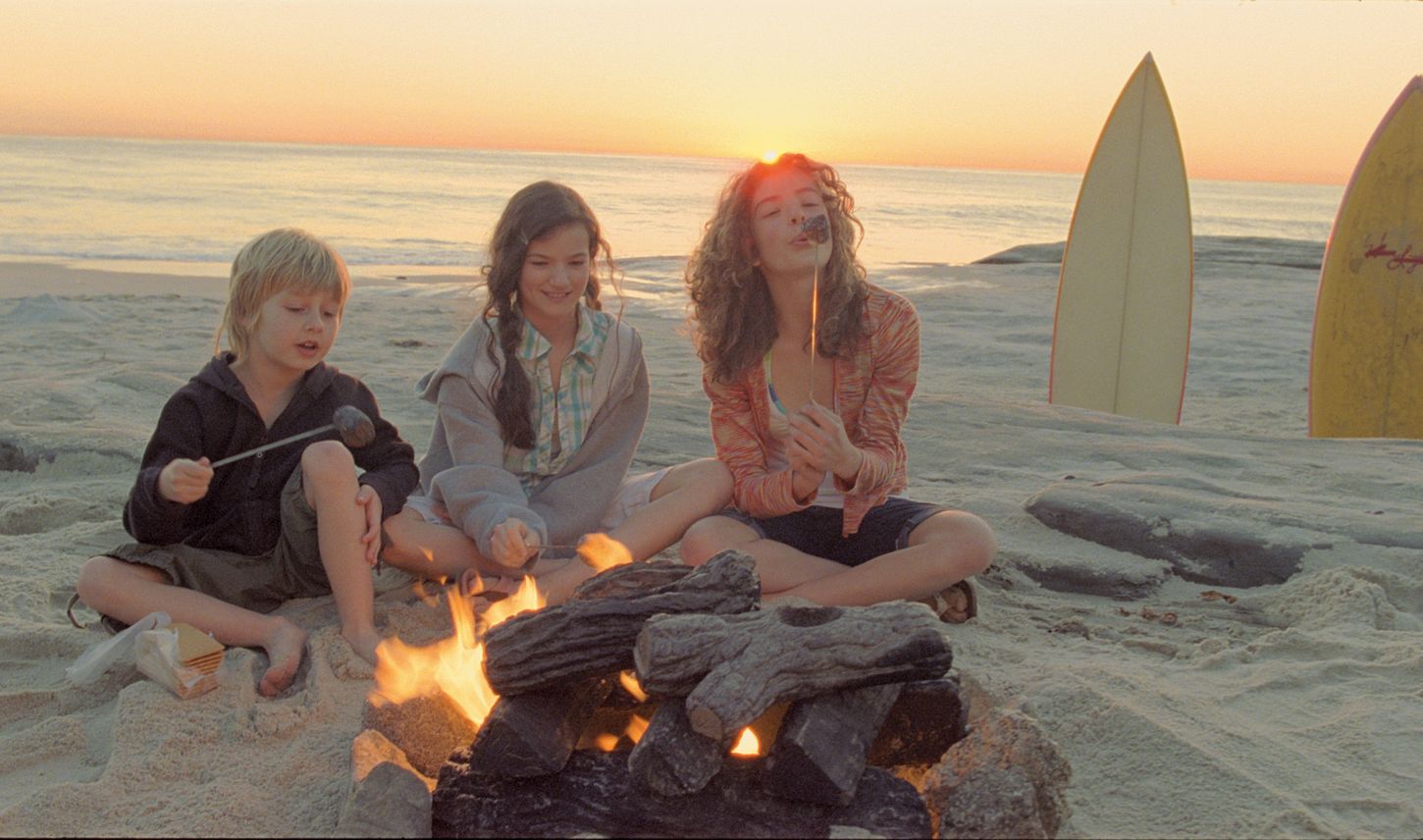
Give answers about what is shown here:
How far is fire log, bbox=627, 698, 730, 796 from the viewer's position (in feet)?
5.92

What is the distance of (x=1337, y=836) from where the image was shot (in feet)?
6.64

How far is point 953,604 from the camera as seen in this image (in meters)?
3.06

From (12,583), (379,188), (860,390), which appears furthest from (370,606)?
(379,188)

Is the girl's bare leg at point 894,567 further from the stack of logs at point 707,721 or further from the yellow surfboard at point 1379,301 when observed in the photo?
the yellow surfboard at point 1379,301

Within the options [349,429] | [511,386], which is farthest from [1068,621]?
[349,429]

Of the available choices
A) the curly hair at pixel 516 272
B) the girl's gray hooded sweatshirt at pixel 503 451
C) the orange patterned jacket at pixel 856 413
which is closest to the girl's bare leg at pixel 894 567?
the orange patterned jacket at pixel 856 413

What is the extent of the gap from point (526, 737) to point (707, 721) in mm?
320

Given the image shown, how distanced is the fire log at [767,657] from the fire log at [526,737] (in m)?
0.18

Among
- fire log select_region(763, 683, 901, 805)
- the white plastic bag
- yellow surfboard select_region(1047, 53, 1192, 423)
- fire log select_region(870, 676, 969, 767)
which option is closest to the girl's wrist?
fire log select_region(870, 676, 969, 767)

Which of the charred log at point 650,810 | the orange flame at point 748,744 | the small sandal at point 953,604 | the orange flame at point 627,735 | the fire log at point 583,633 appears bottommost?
the small sandal at point 953,604

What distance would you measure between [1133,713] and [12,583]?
293 centimetres

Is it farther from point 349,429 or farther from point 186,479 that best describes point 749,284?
point 186,479

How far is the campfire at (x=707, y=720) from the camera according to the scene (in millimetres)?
1805

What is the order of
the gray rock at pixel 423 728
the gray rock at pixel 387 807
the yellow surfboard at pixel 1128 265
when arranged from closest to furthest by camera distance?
the gray rock at pixel 387 807
the gray rock at pixel 423 728
the yellow surfboard at pixel 1128 265
